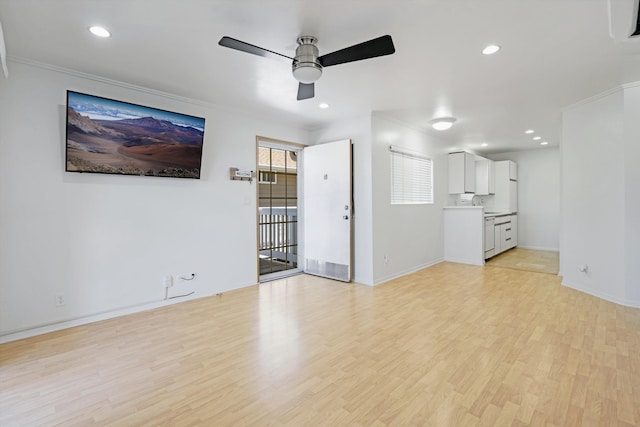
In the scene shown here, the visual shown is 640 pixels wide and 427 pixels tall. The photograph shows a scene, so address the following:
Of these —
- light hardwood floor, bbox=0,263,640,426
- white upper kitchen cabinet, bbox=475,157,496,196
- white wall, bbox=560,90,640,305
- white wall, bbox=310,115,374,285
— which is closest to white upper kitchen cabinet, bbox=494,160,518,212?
white upper kitchen cabinet, bbox=475,157,496,196

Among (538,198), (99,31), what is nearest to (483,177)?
(538,198)

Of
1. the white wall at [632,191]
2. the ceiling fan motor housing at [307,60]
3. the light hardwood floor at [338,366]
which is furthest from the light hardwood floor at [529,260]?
the ceiling fan motor housing at [307,60]

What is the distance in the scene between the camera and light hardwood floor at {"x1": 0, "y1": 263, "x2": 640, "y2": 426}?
1.77 meters

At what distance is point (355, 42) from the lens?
97.1 inches

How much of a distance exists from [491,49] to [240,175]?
327 centimetres

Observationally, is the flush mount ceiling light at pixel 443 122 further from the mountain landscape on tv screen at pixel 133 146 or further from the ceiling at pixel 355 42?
the mountain landscape on tv screen at pixel 133 146

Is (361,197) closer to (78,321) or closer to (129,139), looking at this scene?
(129,139)

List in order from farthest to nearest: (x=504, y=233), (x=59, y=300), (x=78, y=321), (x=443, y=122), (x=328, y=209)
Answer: (x=504, y=233) → (x=328, y=209) → (x=443, y=122) → (x=78, y=321) → (x=59, y=300)

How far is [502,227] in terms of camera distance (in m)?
6.78

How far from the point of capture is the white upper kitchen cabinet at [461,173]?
6.25 meters

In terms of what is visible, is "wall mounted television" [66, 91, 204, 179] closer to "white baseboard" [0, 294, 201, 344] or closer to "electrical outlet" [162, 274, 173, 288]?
"electrical outlet" [162, 274, 173, 288]

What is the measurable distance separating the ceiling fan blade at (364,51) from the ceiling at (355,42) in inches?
8.8

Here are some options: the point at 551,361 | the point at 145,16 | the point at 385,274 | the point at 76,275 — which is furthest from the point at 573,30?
the point at 76,275

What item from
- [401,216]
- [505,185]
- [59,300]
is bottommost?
[59,300]
